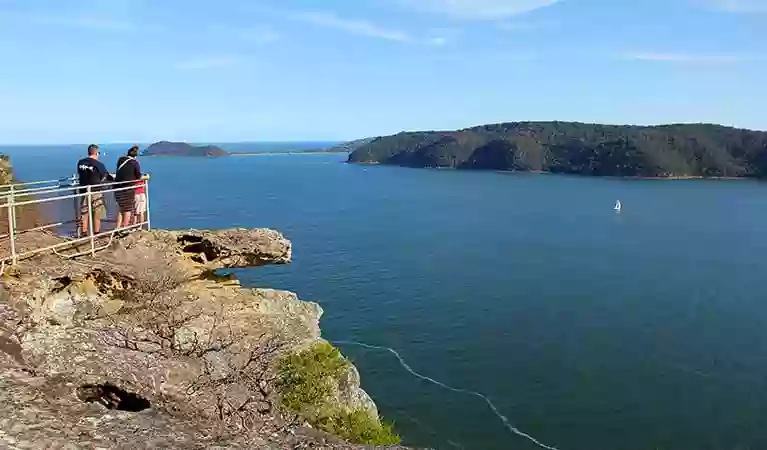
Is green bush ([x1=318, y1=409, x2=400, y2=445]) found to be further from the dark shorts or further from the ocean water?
the ocean water

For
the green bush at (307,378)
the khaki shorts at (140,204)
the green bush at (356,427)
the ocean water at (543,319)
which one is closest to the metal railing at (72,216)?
the khaki shorts at (140,204)

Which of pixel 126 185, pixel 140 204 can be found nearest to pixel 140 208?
pixel 140 204

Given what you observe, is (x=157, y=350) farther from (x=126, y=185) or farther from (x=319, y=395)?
(x=319, y=395)

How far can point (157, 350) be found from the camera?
7.62 m

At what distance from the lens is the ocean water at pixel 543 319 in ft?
76.1

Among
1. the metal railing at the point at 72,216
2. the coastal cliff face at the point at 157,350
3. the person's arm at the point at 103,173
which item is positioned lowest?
the coastal cliff face at the point at 157,350

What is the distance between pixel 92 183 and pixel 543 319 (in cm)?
2788

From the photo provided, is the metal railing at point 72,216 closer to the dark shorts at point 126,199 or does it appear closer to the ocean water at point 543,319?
the dark shorts at point 126,199

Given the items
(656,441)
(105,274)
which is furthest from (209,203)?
(105,274)

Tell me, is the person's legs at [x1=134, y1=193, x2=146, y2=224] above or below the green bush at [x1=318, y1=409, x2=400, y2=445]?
above

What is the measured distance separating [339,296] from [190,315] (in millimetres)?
27052

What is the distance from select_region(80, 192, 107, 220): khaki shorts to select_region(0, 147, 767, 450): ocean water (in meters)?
13.3

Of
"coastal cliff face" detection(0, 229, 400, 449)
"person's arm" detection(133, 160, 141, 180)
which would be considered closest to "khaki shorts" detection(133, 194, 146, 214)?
"person's arm" detection(133, 160, 141, 180)

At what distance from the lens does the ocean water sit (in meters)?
23.2
